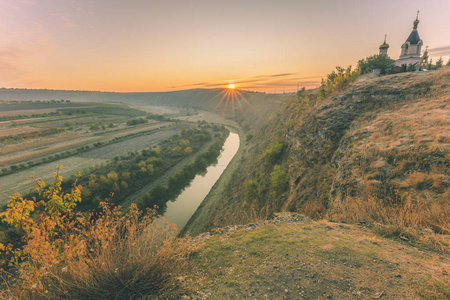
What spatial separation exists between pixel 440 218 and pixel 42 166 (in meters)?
60.5

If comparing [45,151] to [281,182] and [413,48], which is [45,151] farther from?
[413,48]

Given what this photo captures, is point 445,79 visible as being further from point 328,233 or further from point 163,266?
point 163,266

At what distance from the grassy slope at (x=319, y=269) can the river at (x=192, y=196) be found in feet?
64.3

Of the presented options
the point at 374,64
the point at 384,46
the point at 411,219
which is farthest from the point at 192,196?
the point at 384,46

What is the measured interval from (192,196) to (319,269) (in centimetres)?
2808

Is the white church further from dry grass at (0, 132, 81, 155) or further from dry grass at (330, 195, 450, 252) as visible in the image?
dry grass at (0, 132, 81, 155)

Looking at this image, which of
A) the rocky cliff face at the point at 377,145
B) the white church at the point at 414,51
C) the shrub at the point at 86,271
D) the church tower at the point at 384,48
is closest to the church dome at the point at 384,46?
the church tower at the point at 384,48

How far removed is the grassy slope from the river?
1961cm

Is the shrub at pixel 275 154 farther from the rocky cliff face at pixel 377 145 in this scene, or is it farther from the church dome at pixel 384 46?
the church dome at pixel 384 46

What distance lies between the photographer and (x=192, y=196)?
1239 inches

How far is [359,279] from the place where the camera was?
14.8ft

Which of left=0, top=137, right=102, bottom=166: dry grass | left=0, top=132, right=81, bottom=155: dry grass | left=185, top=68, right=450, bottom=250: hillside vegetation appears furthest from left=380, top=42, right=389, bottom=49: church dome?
left=0, top=132, right=81, bottom=155: dry grass

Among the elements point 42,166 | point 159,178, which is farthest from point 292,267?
point 42,166

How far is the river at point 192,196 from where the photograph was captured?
26047 mm
